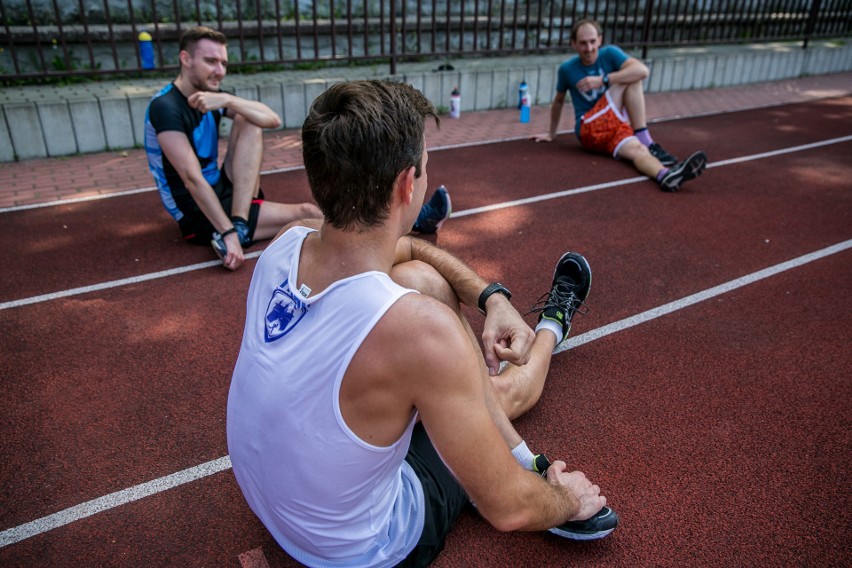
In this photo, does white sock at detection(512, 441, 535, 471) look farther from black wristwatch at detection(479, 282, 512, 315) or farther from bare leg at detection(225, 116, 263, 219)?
bare leg at detection(225, 116, 263, 219)

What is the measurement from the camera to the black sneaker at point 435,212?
14.9 feet

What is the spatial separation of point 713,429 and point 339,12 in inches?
359

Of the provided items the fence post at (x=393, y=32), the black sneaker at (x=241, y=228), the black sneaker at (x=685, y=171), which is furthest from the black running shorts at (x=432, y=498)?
the fence post at (x=393, y=32)

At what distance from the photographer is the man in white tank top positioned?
56.4 inches

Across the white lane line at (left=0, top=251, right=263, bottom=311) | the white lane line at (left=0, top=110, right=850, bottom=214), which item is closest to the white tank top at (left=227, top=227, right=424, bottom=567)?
the white lane line at (left=0, top=251, right=263, bottom=311)

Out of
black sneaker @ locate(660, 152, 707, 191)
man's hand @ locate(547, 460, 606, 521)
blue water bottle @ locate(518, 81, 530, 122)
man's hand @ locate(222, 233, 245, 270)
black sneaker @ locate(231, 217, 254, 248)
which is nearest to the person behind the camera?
man's hand @ locate(547, 460, 606, 521)

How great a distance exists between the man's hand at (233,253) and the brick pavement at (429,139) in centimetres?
204

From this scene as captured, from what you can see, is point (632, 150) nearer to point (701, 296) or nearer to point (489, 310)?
point (701, 296)

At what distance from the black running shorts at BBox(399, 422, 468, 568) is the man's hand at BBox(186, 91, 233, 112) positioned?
285 centimetres

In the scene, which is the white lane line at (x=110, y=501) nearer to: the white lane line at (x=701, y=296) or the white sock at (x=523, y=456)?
the white sock at (x=523, y=456)

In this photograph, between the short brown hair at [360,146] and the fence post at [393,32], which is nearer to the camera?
the short brown hair at [360,146]

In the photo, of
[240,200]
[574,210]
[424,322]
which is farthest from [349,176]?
[574,210]

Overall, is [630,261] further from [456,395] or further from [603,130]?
[456,395]

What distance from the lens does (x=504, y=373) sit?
2.75 metres
